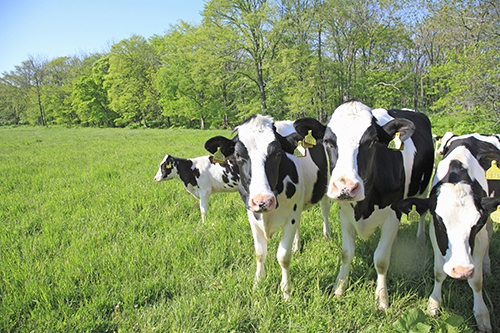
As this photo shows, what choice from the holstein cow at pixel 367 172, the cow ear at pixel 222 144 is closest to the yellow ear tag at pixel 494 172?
the holstein cow at pixel 367 172

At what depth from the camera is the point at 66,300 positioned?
9.43ft

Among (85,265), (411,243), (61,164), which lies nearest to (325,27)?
(61,164)

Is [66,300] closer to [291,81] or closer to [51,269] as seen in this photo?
[51,269]

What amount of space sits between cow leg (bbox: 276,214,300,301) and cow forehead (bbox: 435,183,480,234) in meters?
1.34

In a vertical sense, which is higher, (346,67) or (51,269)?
(346,67)

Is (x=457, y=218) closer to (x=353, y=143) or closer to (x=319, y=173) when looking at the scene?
(x=353, y=143)

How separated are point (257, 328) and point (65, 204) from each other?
15.9ft

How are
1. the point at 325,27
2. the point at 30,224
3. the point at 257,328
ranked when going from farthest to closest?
the point at 325,27
the point at 30,224
the point at 257,328

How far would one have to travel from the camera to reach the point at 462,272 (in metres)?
2.20

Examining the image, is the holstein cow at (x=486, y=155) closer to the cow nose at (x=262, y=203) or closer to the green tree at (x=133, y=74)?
the cow nose at (x=262, y=203)

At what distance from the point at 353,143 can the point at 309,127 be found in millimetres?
660

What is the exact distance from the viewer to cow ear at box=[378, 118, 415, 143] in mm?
2611

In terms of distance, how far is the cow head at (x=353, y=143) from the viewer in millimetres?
2209

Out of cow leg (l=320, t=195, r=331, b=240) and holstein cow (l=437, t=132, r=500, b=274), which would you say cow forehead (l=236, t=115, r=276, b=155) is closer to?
cow leg (l=320, t=195, r=331, b=240)
